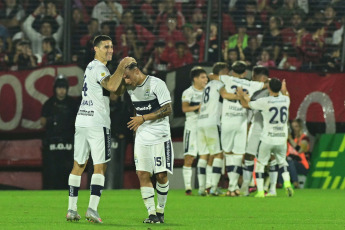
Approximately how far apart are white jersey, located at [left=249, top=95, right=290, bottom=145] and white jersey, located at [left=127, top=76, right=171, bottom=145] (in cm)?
507

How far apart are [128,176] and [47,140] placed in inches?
74.7

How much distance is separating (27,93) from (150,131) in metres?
8.64

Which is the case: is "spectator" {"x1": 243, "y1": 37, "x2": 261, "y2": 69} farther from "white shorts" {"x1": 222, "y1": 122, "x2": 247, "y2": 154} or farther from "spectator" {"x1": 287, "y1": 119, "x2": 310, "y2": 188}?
"white shorts" {"x1": 222, "y1": 122, "x2": 247, "y2": 154}

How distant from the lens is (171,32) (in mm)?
18688

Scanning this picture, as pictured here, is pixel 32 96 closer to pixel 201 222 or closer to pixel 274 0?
pixel 274 0

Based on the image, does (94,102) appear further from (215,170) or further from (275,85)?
(215,170)

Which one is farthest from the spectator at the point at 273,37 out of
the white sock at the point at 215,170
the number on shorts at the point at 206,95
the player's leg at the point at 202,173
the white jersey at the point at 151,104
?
the white jersey at the point at 151,104

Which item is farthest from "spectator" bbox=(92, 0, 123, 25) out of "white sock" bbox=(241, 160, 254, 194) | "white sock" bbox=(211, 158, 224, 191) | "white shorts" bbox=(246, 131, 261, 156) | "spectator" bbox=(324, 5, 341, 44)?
"white sock" bbox=(241, 160, 254, 194)

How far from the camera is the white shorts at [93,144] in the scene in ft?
31.5

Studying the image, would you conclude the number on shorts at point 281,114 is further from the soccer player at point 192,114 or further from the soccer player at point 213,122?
the soccer player at point 192,114

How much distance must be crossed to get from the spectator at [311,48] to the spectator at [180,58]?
241 cm

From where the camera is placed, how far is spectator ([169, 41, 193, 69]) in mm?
18500

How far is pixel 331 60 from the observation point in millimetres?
Answer: 18453

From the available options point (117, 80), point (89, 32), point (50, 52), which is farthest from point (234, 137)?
point (117, 80)
